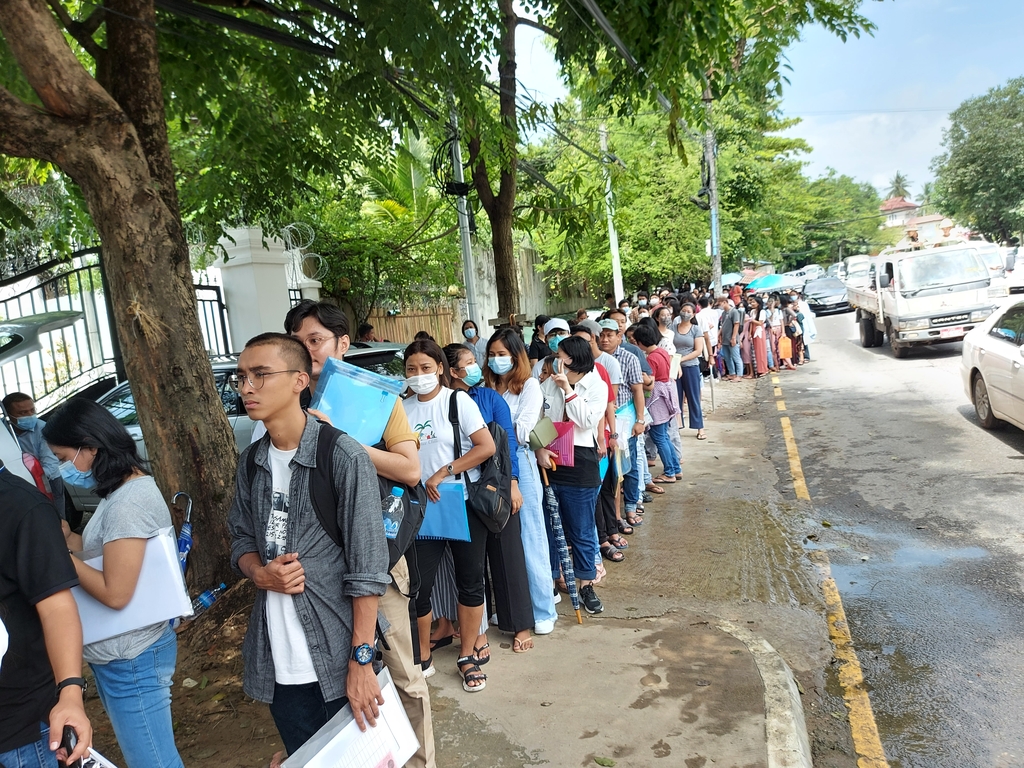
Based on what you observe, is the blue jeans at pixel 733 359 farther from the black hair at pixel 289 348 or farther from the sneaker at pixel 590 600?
the black hair at pixel 289 348

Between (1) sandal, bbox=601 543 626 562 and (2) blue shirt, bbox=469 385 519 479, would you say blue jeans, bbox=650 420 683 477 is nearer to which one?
(1) sandal, bbox=601 543 626 562

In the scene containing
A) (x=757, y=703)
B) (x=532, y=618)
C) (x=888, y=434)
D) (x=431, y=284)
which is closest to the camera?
(x=757, y=703)

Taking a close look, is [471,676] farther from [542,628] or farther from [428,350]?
[428,350]

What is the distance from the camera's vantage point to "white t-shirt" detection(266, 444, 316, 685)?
2.43 m

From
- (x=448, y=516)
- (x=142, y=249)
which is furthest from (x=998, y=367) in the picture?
(x=142, y=249)

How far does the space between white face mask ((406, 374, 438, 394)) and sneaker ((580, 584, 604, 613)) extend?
6.46ft

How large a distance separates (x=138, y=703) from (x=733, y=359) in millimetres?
Answer: 14550

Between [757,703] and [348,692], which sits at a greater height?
[348,692]

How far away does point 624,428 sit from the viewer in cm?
660

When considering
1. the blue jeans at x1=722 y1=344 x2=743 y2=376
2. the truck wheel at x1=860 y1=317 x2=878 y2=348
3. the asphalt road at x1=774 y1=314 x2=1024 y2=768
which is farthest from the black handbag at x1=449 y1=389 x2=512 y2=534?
the truck wheel at x1=860 y1=317 x2=878 y2=348

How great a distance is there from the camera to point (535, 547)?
4730 millimetres

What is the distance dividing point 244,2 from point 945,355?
14798mm

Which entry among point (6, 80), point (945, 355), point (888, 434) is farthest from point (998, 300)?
point (6, 80)

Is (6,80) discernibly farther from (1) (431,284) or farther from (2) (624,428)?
(1) (431,284)
